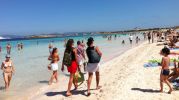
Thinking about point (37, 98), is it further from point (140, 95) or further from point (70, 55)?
point (140, 95)

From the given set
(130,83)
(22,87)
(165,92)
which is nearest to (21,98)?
(22,87)

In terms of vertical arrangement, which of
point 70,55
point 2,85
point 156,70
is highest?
point 70,55

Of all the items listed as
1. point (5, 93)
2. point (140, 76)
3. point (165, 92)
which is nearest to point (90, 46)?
point (165, 92)

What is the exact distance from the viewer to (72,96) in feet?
28.2

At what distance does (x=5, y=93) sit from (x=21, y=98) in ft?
4.01

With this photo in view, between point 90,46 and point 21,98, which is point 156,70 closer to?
point 90,46

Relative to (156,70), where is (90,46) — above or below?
above

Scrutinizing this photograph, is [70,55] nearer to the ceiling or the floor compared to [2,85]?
nearer to the ceiling

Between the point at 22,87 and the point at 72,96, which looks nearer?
the point at 72,96

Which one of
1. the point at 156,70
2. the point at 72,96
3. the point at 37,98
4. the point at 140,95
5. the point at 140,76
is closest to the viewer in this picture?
the point at 140,95

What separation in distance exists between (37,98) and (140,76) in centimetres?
375

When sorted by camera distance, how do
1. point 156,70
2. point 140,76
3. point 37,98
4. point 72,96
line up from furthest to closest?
point 156,70 < point 140,76 < point 37,98 < point 72,96

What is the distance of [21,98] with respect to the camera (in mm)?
9656

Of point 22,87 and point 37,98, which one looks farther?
point 22,87
